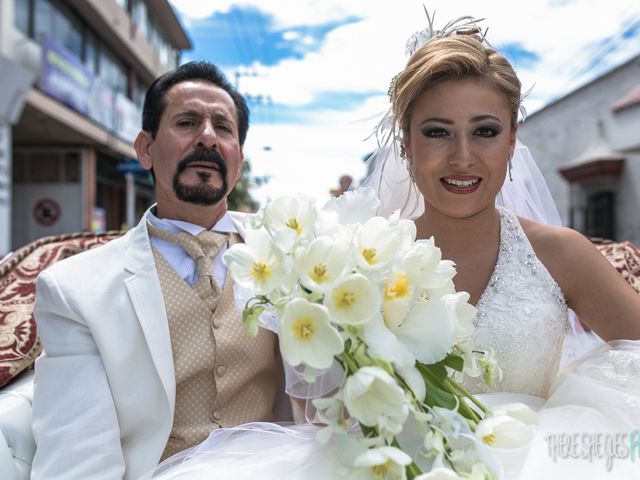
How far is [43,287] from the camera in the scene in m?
1.96

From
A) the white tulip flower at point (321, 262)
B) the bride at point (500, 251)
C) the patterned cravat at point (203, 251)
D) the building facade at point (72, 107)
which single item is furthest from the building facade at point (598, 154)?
the white tulip flower at point (321, 262)

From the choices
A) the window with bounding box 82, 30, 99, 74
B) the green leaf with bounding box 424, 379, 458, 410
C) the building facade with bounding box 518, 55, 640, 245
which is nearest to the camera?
the green leaf with bounding box 424, 379, 458, 410

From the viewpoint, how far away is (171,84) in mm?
2289

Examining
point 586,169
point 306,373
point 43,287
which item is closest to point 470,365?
point 306,373

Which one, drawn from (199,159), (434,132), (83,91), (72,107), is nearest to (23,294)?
(199,159)

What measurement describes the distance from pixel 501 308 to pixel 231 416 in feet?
3.27

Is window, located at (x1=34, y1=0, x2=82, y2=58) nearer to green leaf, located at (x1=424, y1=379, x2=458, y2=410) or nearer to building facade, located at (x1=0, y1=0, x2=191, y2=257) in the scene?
building facade, located at (x1=0, y1=0, x2=191, y2=257)

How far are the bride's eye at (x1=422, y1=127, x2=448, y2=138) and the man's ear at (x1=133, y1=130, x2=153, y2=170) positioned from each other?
1074 millimetres

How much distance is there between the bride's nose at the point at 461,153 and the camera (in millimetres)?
Result: 1920

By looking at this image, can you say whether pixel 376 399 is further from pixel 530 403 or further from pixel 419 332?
pixel 530 403

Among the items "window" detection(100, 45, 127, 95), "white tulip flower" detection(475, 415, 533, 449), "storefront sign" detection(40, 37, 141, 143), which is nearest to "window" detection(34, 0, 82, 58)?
"storefront sign" detection(40, 37, 141, 143)

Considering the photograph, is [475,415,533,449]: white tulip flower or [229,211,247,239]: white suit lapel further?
[229,211,247,239]: white suit lapel

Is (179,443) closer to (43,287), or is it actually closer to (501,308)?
(43,287)

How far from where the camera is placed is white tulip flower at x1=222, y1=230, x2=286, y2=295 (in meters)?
1.10
